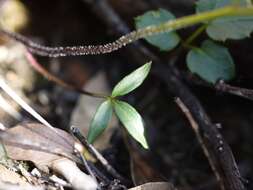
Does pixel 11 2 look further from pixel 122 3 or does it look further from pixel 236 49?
pixel 236 49

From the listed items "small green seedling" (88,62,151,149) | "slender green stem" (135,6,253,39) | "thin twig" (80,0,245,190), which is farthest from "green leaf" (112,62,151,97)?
"thin twig" (80,0,245,190)

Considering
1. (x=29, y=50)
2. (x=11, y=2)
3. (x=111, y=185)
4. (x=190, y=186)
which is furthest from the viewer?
(x=11, y=2)

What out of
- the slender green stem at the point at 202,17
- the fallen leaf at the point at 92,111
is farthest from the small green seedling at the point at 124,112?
the fallen leaf at the point at 92,111

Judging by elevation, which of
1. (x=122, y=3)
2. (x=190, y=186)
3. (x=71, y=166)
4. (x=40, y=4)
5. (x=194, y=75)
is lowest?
(x=190, y=186)

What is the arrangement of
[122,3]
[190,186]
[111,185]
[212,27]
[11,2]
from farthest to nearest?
[11,2] → [122,3] → [190,186] → [212,27] → [111,185]

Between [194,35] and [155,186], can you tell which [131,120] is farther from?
[194,35]

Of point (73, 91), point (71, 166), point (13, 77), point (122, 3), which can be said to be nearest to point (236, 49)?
point (122, 3)

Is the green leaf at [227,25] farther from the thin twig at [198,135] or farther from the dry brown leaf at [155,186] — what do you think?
the dry brown leaf at [155,186]
